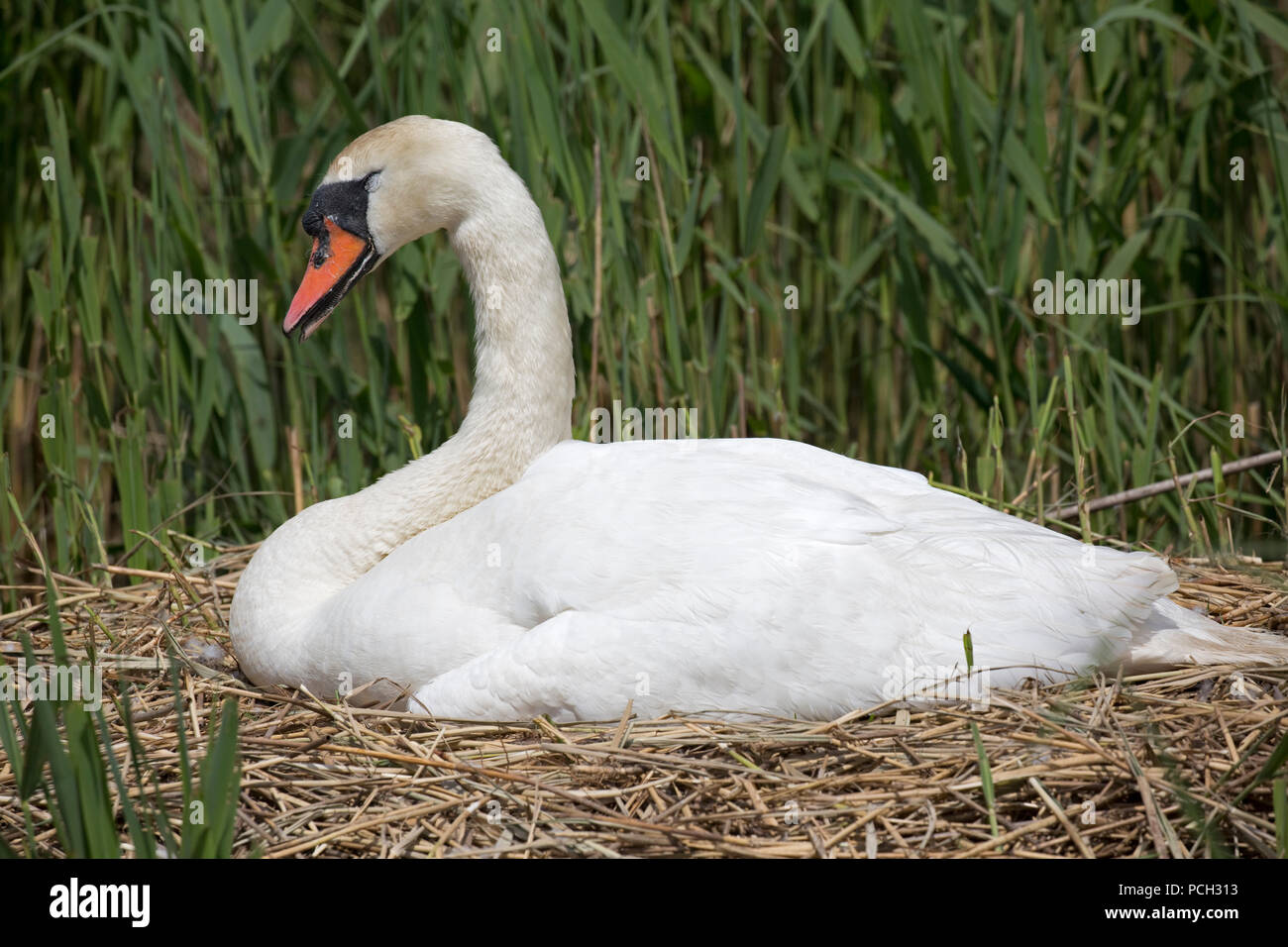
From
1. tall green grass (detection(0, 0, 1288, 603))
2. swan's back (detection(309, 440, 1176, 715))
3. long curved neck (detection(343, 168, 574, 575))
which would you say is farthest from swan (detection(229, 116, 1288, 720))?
tall green grass (detection(0, 0, 1288, 603))

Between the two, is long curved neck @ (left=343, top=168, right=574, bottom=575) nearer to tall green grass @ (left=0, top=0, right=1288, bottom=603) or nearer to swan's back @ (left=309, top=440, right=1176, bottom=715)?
swan's back @ (left=309, top=440, right=1176, bottom=715)

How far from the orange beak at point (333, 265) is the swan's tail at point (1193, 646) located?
2.18 meters

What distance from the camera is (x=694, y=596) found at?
297cm

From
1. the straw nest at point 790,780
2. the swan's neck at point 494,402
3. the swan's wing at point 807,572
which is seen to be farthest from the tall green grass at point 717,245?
the straw nest at point 790,780

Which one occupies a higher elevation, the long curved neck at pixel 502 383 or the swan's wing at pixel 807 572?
the long curved neck at pixel 502 383

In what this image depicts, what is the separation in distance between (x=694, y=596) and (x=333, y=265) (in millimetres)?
1483

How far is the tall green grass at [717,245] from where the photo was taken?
4562 mm

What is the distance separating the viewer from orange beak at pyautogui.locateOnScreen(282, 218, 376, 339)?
12.2 ft

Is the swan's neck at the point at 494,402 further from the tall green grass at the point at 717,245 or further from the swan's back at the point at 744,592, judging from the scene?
the tall green grass at the point at 717,245

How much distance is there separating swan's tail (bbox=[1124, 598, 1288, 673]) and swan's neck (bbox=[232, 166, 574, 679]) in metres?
1.58

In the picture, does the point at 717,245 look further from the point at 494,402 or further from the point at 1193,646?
the point at 1193,646

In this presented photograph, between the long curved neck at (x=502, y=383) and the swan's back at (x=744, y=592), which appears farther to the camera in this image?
the long curved neck at (x=502, y=383)

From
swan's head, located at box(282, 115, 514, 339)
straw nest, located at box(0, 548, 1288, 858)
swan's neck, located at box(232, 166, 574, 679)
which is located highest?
swan's head, located at box(282, 115, 514, 339)
